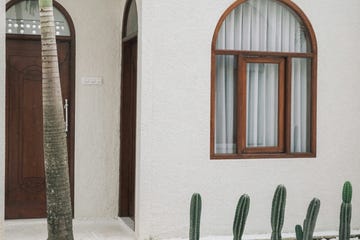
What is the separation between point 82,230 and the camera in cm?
912

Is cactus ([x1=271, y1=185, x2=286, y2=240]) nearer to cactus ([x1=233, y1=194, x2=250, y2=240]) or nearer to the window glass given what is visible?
cactus ([x1=233, y1=194, x2=250, y2=240])

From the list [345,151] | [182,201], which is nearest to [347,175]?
[345,151]

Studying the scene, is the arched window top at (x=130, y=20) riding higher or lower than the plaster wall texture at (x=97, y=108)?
higher

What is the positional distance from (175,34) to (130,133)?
1.75m

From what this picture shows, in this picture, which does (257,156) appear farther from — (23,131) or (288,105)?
(23,131)

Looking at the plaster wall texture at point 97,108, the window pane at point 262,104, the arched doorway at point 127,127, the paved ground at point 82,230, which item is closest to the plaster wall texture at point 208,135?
the window pane at point 262,104

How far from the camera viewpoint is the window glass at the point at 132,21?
917 cm

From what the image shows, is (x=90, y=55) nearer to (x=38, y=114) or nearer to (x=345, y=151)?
(x=38, y=114)

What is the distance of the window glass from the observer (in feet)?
30.1

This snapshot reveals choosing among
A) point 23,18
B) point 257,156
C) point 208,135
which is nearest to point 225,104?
point 208,135

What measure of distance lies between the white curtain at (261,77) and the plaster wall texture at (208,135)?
0.72 feet

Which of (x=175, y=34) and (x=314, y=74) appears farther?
(x=314, y=74)

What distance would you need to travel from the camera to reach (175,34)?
28.1 ft

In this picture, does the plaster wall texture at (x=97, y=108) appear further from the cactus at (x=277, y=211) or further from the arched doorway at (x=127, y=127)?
the cactus at (x=277, y=211)
